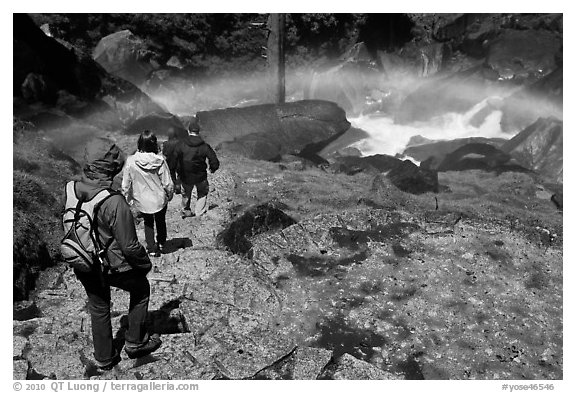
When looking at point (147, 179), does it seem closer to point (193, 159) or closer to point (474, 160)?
point (193, 159)

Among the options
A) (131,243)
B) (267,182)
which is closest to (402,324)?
(131,243)

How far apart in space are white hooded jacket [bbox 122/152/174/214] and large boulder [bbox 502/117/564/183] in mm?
13039

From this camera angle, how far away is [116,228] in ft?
15.3

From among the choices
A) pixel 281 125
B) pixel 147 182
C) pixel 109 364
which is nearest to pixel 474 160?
pixel 281 125

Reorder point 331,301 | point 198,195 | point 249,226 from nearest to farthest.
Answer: point 331,301
point 249,226
point 198,195

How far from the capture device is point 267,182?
11.6 meters

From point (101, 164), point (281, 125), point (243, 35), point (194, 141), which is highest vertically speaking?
point (101, 164)

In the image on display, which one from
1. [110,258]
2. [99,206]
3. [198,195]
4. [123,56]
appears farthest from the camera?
[123,56]

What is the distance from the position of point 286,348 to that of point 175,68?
25.9 meters

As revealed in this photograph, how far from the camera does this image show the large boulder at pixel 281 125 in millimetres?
18256

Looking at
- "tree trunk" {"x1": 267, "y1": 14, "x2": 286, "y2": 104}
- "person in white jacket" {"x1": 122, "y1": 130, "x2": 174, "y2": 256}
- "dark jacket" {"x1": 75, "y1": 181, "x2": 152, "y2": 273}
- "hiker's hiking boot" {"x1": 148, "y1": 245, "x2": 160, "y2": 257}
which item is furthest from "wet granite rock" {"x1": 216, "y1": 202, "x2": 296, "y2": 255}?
"tree trunk" {"x1": 267, "y1": 14, "x2": 286, "y2": 104}

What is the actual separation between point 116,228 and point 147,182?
2282mm

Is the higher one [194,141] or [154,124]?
[194,141]

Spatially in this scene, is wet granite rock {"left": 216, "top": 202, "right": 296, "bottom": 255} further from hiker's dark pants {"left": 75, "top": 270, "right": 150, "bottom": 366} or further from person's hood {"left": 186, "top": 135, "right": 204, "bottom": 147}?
hiker's dark pants {"left": 75, "top": 270, "right": 150, "bottom": 366}
